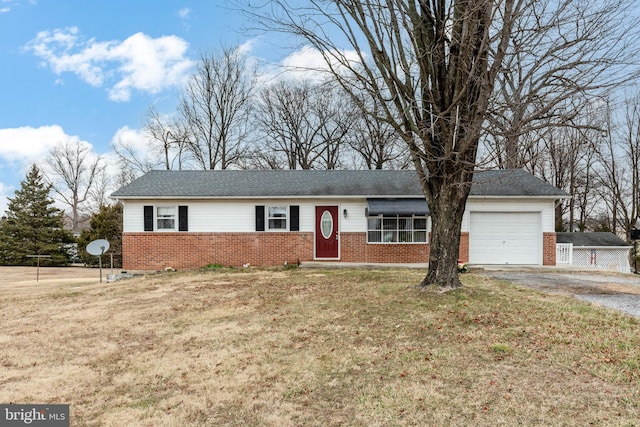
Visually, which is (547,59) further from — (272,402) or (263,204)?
(263,204)

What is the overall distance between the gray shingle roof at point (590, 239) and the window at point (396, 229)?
10.4 meters

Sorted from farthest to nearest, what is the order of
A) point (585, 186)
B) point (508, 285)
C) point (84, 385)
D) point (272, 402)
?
point (585, 186) < point (508, 285) < point (84, 385) < point (272, 402)

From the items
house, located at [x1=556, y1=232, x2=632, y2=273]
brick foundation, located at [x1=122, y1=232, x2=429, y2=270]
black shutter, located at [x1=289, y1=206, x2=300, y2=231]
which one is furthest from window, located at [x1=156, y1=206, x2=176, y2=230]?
house, located at [x1=556, y1=232, x2=632, y2=273]

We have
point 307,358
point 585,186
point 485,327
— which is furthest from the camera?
point 585,186

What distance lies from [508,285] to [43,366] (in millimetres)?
8942

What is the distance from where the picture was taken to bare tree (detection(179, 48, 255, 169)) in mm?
27688

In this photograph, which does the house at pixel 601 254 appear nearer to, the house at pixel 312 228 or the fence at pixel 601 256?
the fence at pixel 601 256

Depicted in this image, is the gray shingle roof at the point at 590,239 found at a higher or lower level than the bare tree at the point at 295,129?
lower

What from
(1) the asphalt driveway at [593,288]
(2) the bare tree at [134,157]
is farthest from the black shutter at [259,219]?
(2) the bare tree at [134,157]

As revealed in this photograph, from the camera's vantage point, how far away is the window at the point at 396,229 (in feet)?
47.3

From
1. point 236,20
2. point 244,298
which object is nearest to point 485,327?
point 244,298

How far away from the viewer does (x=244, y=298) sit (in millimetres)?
8016

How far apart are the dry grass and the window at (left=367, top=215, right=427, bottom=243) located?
6790 millimetres

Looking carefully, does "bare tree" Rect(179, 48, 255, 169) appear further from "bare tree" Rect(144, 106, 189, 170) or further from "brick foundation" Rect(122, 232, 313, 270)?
"brick foundation" Rect(122, 232, 313, 270)
